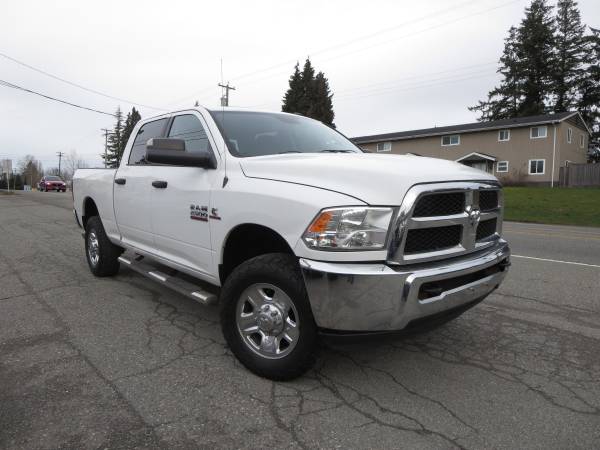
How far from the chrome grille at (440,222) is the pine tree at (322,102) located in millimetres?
39943

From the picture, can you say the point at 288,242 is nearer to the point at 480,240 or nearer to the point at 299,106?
the point at 480,240

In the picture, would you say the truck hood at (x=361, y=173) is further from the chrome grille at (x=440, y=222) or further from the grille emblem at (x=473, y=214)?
the grille emblem at (x=473, y=214)

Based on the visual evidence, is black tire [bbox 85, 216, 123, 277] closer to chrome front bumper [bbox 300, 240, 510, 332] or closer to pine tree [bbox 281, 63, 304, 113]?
chrome front bumper [bbox 300, 240, 510, 332]

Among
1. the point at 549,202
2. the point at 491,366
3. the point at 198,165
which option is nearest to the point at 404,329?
the point at 491,366

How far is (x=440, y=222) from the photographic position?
272 centimetres

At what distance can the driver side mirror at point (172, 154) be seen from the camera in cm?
329

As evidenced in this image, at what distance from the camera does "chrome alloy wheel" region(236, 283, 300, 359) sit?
9.44 ft

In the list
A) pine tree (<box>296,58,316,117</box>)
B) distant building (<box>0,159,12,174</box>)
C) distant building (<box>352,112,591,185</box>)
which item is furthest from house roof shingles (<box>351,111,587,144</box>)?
distant building (<box>0,159,12,174</box>)

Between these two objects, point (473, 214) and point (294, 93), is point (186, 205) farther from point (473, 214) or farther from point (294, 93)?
point (294, 93)

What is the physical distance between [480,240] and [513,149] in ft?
124

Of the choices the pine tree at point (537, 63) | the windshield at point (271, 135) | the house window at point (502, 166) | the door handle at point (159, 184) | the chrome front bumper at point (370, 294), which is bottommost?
the chrome front bumper at point (370, 294)

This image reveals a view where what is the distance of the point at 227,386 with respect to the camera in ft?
9.50

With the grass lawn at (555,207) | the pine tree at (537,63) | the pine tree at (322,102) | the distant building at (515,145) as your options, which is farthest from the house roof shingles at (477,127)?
the pine tree at (537,63)

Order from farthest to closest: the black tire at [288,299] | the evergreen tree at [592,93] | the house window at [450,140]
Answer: the evergreen tree at [592,93]
the house window at [450,140]
the black tire at [288,299]
